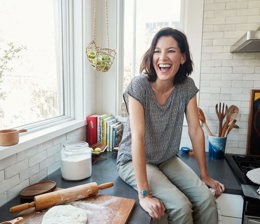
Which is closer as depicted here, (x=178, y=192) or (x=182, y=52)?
(x=178, y=192)

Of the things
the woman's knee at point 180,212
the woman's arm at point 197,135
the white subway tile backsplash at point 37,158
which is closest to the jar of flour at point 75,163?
the white subway tile backsplash at point 37,158

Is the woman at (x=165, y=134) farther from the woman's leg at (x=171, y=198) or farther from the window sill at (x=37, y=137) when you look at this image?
the window sill at (x=37, y=137)

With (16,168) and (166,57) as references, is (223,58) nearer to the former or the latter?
(166,57)

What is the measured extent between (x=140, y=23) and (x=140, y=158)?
1.19 metres

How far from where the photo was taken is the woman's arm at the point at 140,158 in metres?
0.89

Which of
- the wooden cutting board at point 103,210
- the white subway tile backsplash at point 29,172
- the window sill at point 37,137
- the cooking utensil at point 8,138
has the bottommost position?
the wooden cutting board at point 103,210

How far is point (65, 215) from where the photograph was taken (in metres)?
0.79

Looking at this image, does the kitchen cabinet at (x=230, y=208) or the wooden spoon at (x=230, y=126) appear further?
the wooden spoon at (x=230, y=126)

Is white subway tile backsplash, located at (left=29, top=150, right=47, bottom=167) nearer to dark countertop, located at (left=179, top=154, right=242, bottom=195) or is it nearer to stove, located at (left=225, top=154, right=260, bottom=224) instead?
dark countertop, located at (left=179, top=154, right=242, bottom=195)

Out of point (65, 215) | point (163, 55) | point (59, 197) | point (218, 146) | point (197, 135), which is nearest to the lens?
point (65, 215)

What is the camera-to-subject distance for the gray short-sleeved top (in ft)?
3.67

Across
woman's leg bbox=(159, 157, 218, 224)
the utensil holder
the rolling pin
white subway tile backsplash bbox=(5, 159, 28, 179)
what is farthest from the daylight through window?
the utensil holder

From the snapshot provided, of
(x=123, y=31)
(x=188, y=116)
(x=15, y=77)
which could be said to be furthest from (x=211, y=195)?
(x=123, y=31)

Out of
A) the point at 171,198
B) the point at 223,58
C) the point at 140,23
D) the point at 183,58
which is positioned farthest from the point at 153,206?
the point at 140,23
